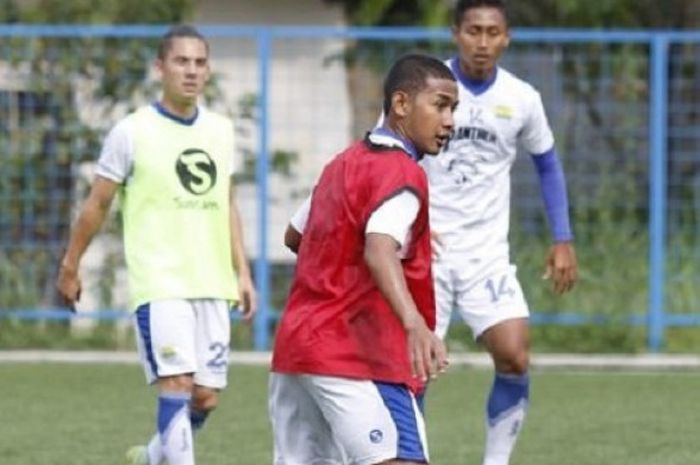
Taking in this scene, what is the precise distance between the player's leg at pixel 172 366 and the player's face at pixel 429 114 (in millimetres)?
2417

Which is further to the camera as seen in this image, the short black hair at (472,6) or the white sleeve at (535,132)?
the white sleeve at (535,132)

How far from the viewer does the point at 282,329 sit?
7.23 meters

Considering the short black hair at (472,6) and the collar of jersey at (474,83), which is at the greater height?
the short black hair at (472,6)

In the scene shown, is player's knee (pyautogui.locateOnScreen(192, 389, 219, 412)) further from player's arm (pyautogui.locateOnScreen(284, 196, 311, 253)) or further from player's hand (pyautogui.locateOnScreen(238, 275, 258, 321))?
player's arm (pyautogui.locateOnScreen(284, 196, 311, 253))

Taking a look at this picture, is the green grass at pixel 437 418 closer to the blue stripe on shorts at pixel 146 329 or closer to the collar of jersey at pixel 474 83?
the blue stripe on shorts at pixel 146 329

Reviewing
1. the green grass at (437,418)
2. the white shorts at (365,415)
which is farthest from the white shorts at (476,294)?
the white shorts at (365,415)

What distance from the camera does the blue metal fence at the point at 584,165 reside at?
16484 millimetres

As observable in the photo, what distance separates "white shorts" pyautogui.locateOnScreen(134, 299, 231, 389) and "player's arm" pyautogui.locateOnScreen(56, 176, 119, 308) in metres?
0.30

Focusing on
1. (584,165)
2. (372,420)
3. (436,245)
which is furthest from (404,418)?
(584,165)

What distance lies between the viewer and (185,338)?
9391 mm

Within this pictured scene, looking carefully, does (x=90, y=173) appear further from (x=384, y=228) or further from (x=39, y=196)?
(x=384, y=228)

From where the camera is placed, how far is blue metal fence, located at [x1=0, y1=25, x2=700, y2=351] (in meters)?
16.5

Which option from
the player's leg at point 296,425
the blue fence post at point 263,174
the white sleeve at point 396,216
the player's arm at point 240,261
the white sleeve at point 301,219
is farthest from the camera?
the blue fence post at point 263,174

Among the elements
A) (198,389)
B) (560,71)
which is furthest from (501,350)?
(560,71)
